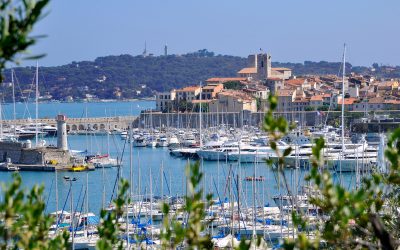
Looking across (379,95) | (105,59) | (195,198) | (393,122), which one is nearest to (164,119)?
(379,95)

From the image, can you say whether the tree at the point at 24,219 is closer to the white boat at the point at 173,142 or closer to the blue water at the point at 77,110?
the white boat at the point at 173,142

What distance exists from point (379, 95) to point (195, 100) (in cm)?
1165

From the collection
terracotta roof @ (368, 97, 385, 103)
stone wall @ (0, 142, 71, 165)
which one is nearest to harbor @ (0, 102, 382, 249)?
stone wall @ (0, 142, 71, 165)

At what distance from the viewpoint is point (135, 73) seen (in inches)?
5773

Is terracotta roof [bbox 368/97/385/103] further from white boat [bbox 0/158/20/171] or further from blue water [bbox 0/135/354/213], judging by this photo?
white boat [bbox 0/158/20/171]

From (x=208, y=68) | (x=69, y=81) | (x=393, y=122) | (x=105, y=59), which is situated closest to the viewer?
(x=393, y=122)

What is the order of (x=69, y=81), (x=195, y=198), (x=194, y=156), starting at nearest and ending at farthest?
(x=195, y=198)
(x=194, y=156)
(x=69, y=81)

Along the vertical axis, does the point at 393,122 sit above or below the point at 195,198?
below

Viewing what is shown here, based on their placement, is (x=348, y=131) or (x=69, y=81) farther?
(x=69, y=81)

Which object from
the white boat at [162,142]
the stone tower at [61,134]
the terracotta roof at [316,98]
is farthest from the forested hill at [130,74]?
the stone tower at [61,134]

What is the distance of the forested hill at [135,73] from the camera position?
5241 inches

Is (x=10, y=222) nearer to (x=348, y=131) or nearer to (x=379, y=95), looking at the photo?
(x=348, y=131)

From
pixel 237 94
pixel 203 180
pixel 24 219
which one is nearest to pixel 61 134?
pixel 203 180

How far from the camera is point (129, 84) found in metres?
138
